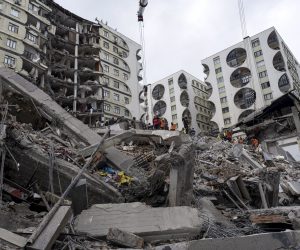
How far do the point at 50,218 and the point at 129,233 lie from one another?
1168 mm

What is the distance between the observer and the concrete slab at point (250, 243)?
401 centimetres

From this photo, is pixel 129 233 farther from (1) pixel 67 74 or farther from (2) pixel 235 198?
(1) pixel 67 74

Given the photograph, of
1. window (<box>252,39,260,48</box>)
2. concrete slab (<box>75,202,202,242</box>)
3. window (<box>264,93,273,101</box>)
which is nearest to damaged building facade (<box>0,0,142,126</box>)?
window (<box>252,39,260,48</box>)

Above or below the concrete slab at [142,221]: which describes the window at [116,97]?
above

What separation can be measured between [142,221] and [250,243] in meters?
1.78

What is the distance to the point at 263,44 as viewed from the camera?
4806cm

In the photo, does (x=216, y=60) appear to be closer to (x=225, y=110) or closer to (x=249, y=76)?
(x=249, y=76)

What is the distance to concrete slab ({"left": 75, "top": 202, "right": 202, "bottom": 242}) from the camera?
487 cm

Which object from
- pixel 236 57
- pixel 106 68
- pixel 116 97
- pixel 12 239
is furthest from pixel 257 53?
pixel 12 239

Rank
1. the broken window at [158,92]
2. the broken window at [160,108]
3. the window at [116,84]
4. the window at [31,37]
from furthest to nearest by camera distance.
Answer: the broken window at [158,92], the broken window at [160,108], the window at [116,84], the window at [31,37]

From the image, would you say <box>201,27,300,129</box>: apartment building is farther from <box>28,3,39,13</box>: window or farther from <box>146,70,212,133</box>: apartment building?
<box>28,3,39,13</box>: window

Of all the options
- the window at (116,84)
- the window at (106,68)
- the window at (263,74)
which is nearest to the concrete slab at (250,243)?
the window at (116,84)

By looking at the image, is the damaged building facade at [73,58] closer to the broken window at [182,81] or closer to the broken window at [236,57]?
the broken window at [182,81]

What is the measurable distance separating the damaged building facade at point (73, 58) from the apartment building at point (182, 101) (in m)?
13.9
